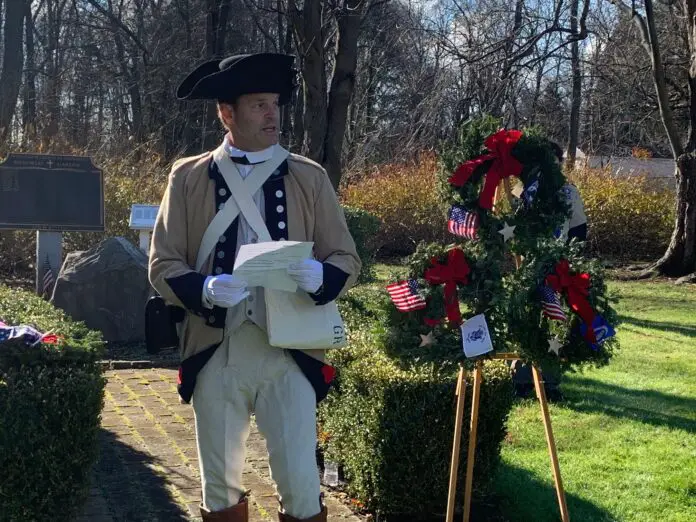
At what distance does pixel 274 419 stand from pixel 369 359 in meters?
1.79

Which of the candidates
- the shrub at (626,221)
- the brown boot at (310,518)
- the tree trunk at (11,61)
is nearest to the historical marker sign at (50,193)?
the brown boot at (310,518)

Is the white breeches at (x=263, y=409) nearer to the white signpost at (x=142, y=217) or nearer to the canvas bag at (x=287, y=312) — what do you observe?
the canvas bag at (x=287, y=312)

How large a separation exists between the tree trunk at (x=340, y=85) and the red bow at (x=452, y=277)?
7.57 metres

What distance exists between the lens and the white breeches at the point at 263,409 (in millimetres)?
2898

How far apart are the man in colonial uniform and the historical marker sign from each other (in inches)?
272

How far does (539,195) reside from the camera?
3.63 metres

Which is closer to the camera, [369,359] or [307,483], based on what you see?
[307,483]

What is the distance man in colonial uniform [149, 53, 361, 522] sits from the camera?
2.90 meters

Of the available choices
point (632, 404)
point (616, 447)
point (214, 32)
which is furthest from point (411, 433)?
point (214, 32)

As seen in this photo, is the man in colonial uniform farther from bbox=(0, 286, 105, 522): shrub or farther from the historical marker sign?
the historical marker sign

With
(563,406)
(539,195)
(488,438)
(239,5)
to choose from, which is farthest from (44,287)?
(239,5)

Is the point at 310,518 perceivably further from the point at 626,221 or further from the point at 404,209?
the point at 626,221

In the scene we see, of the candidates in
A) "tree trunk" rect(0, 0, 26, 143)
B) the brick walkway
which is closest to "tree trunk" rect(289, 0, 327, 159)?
the brick walkway

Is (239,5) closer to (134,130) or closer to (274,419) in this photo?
(134,130)
